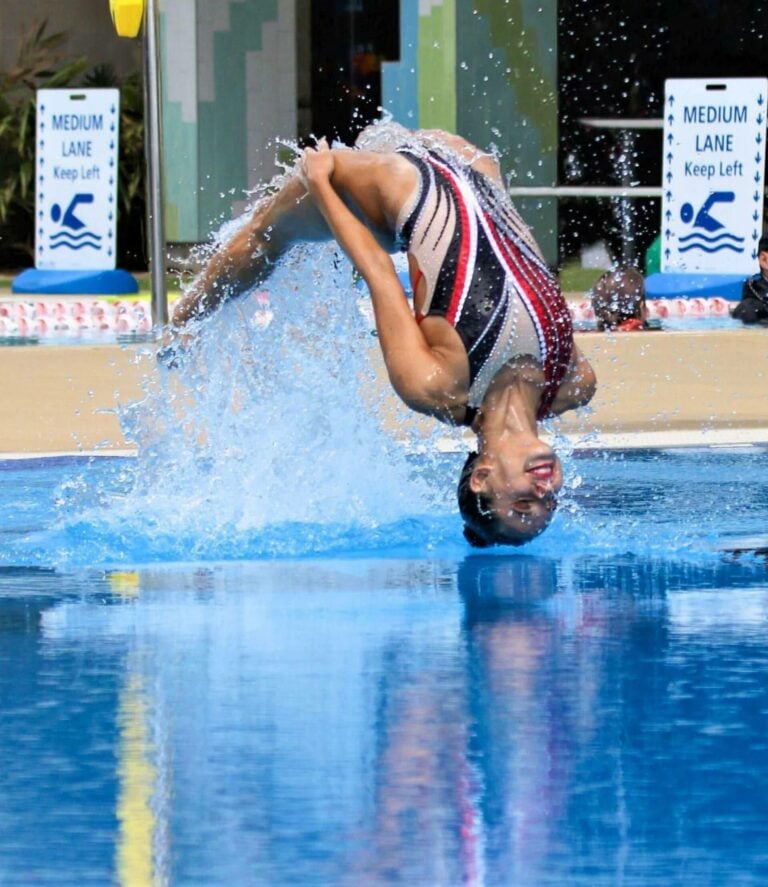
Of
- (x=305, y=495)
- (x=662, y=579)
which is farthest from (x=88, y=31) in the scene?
(x=662, y=579)

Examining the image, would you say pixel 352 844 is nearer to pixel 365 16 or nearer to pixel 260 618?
pixel 260 618

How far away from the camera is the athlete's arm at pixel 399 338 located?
5270mm

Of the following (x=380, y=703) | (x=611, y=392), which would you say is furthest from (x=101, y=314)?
(x=380, y=703)

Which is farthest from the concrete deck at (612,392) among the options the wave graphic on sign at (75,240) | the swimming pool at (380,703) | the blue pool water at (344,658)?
the wave graphic on sign at (75,240)

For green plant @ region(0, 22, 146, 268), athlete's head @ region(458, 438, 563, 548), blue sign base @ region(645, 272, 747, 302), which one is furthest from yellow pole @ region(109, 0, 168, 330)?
green plant @ region(0, 22, 146, 268)

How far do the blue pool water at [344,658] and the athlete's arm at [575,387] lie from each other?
0.47 metres

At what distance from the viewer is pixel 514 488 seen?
532cm

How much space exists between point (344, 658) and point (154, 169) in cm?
597

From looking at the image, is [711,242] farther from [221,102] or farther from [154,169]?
[221,102]

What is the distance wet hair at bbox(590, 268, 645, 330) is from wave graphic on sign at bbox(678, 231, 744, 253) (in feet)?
1.25

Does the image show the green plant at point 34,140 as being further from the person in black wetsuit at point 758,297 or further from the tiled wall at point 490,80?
the person in black wetsuit at point 758,297

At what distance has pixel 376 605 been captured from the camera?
504 cm

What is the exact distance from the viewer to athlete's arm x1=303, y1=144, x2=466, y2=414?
5.27m

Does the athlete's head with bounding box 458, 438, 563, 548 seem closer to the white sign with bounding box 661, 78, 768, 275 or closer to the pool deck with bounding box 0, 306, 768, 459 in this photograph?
the pool deck with bounding box 0, 306, 768, 459
